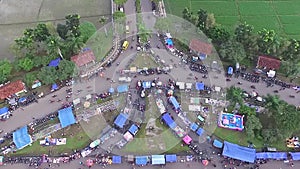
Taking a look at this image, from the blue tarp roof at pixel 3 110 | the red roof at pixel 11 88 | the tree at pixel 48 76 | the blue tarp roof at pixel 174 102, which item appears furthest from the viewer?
the tree at pixel 48 76

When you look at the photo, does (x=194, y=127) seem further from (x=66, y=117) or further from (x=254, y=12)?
(x=254, y=12)

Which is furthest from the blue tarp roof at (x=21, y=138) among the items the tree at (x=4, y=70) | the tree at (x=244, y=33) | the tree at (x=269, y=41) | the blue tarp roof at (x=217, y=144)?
the tree at (x=269, y=41)

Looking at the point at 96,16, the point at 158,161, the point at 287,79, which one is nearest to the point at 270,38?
the point at 287,79

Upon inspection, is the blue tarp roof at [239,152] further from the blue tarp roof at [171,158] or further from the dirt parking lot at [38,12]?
the dirt parking lot at [38,12]

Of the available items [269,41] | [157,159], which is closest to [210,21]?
[269,41]

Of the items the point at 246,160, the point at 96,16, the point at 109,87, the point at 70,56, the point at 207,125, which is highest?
the point at 96,16

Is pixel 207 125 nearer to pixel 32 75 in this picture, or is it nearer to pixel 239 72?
pixel 239 72
